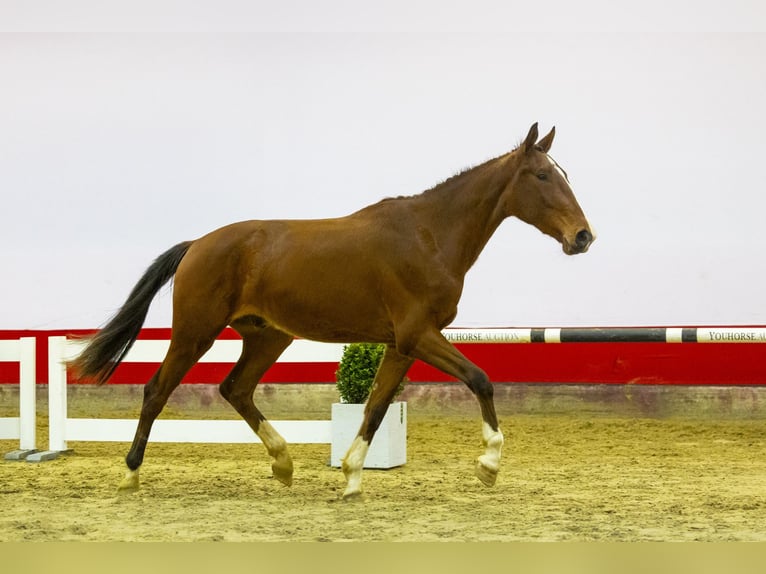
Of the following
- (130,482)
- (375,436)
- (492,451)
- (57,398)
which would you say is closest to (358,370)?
(375,436)

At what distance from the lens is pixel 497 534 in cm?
352

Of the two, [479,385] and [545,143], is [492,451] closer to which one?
[479,385]

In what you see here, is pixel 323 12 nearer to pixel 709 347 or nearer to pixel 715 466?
pixel 709 347

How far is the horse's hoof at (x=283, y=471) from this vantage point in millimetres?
4898

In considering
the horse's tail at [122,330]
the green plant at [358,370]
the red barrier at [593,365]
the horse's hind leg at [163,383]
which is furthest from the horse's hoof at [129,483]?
the red barrier at [593,365]

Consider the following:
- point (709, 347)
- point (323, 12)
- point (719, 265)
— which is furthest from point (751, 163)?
point (323, 12)

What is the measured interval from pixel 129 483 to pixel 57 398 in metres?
2.08

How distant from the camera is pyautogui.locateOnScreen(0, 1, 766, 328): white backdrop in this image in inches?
320

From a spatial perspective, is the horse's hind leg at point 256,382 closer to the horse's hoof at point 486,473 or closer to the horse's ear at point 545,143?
the horse's hoof at point 486,473

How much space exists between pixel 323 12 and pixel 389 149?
4.90 feet

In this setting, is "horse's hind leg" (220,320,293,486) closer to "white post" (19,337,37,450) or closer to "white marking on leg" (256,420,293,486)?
"white marking on leg" (256,420,293,486)

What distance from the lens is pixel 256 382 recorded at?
5066 mm

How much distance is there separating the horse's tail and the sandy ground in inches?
25.9

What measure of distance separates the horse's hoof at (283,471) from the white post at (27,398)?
253cm
